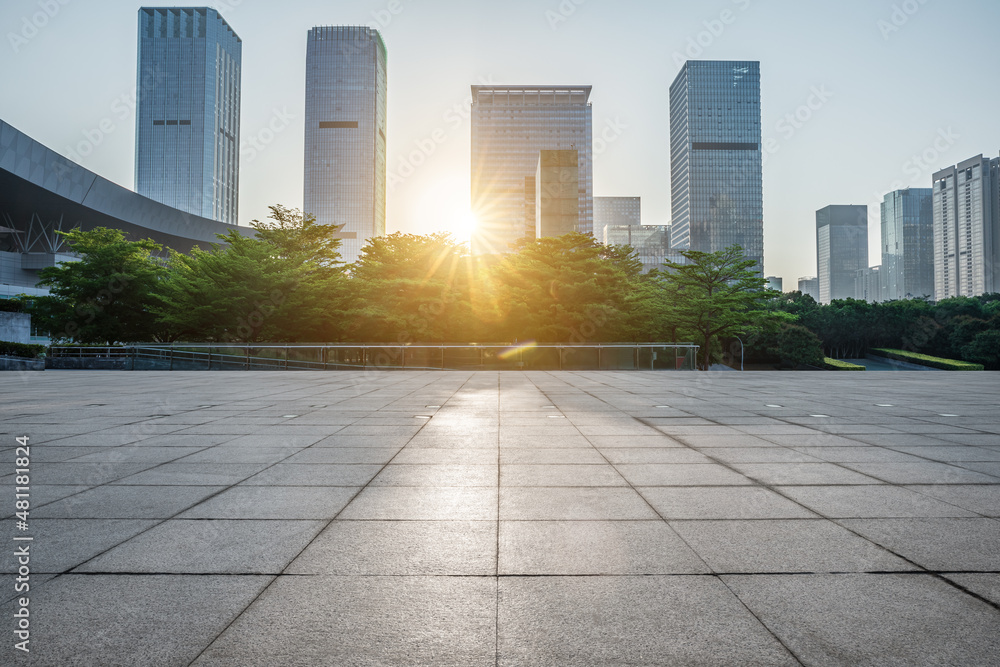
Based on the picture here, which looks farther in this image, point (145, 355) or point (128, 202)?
point (128, 202)

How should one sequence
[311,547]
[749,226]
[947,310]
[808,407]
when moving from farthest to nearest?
[749,226] → [947,310] → [808,407] → [311,547]

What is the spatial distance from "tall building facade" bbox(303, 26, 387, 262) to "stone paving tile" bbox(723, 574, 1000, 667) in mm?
190390

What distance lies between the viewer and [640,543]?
10.4 feet

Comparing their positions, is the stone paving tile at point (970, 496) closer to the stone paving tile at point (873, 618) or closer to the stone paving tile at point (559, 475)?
the stone paving tile at point (873, 618)

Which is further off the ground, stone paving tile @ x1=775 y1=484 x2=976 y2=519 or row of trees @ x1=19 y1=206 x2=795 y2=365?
row of trees @ x1=19 y1=206 x2=795 y2=365

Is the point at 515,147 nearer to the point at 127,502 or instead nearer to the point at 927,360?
the point at 927,360

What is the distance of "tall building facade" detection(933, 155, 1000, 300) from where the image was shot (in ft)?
511

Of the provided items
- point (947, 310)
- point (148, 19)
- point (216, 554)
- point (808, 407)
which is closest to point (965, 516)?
point (216, 554)

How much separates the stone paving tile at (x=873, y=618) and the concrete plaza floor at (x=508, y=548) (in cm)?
1

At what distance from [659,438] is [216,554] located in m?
5.17

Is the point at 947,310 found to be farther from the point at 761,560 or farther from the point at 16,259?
the point at 16,259

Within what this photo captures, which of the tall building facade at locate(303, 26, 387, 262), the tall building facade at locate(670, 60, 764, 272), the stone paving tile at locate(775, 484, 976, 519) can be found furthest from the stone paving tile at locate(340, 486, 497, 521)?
A: the tall building facade at locate(303, 26, 387, 262)

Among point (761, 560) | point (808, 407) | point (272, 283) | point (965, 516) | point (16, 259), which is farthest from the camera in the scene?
point (16, 259)

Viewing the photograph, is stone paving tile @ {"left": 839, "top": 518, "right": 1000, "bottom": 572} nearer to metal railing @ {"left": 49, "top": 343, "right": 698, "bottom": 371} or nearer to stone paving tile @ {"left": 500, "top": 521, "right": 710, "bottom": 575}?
stone paving tile @ {"left": 500, "top": 521, "right": 710, "bottom": 575}
